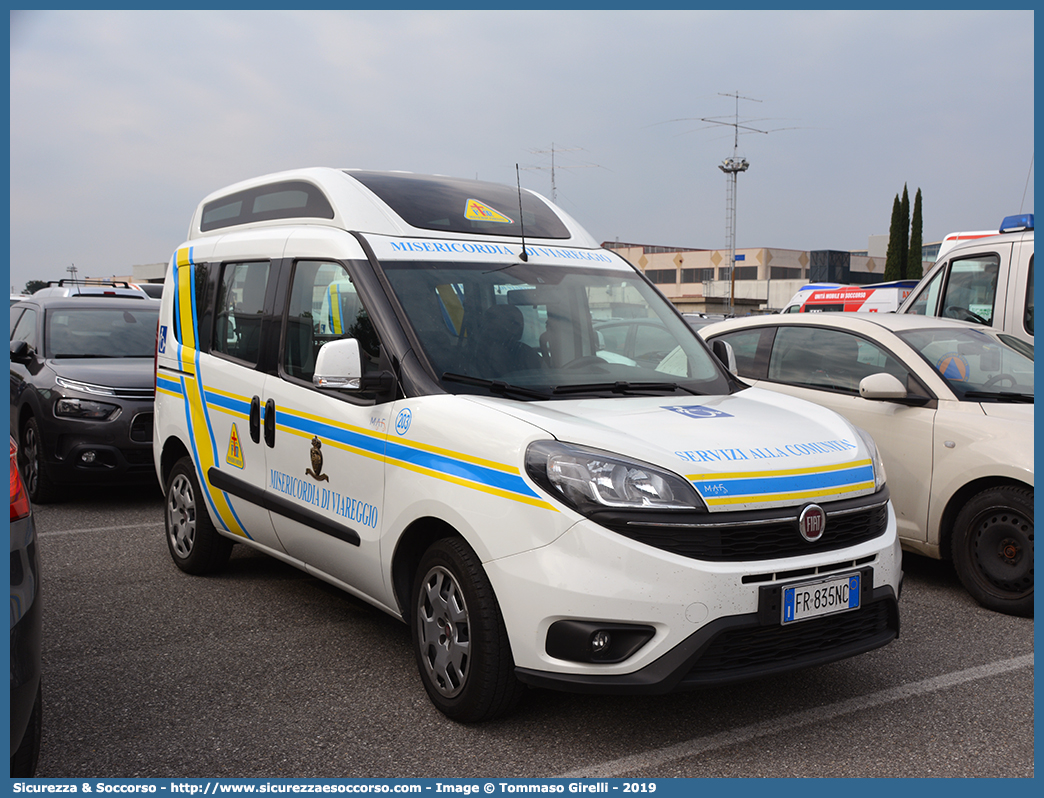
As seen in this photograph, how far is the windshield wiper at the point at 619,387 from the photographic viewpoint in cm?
396

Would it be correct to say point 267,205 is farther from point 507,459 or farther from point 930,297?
point 930,297

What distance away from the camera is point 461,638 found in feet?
11.7

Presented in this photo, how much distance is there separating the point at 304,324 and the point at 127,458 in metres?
3.78

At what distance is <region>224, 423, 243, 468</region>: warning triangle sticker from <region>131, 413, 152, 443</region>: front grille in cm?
298

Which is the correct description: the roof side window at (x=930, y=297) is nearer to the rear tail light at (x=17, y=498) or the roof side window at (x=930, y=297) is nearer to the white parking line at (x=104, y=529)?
the white parking line at (x=104, y=529)

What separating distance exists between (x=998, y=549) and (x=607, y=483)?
2864mm

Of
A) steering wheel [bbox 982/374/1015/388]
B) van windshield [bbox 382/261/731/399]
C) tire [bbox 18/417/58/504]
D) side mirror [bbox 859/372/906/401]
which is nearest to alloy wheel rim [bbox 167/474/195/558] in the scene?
van windshield [bbox 382/261/731/399]

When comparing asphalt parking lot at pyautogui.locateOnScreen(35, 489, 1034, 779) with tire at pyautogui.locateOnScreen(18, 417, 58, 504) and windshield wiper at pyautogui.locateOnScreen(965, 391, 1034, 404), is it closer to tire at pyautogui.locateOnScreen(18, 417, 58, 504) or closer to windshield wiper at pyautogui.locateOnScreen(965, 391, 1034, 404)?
windshield wiper at pyautogui.locateOnScreen(965, 391, 1034, 404)

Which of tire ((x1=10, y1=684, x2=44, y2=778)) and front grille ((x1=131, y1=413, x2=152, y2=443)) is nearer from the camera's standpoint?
tire ((x1=10, y1=684, x2=44, y2=778))

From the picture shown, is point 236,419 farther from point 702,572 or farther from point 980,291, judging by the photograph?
point 980,291

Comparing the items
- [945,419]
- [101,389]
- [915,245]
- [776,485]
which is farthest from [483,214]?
[915,245]

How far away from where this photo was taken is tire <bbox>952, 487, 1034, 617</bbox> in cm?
491

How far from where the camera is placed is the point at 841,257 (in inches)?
3241

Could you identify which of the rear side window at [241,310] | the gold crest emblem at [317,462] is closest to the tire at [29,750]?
the gold crest emblem at [317,462]
